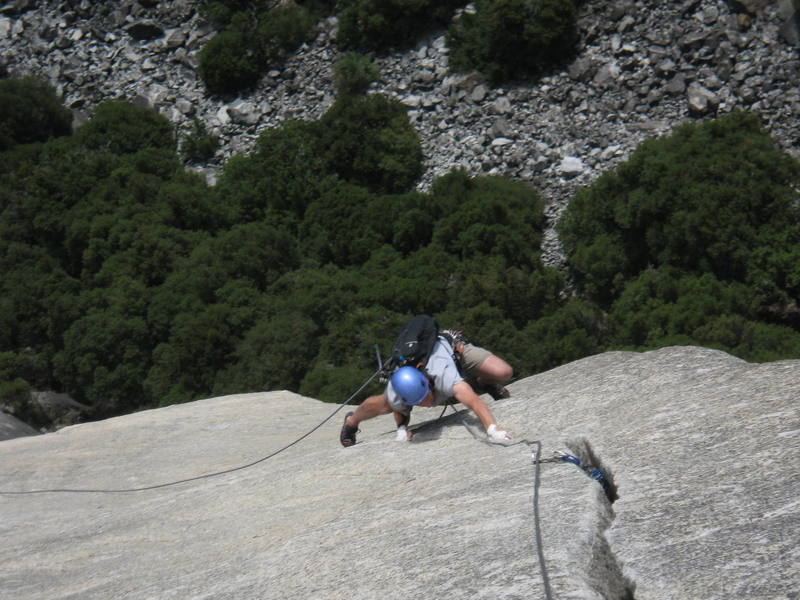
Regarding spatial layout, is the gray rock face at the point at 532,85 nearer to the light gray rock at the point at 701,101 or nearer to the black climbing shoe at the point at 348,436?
the light gray rock at the point at 701,101

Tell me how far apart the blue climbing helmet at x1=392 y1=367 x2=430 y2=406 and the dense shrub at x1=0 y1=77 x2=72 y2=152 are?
34.7m

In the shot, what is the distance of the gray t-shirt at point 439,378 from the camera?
7922 mm

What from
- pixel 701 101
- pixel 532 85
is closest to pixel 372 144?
pixel 532 85

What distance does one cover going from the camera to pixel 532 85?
32938 mm

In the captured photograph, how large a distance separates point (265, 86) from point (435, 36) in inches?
272

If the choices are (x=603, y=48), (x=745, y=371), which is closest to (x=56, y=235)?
(x=603, y=48)

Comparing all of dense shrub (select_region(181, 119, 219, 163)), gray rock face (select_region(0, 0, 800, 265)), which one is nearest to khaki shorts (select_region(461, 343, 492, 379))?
gray rock face (select_region(0, 0, 800, 265))

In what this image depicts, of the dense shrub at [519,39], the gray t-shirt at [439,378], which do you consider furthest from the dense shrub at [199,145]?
the gray t-shirt at [439,378]

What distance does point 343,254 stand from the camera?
31156 millimetres

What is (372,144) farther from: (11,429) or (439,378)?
(439,378)

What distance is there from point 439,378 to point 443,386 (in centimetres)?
7

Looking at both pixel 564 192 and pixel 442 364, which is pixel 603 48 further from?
pixel 442 364

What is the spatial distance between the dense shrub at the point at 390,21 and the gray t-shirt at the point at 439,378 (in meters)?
29.9

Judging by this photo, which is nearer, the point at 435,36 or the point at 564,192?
the point at 564,192
